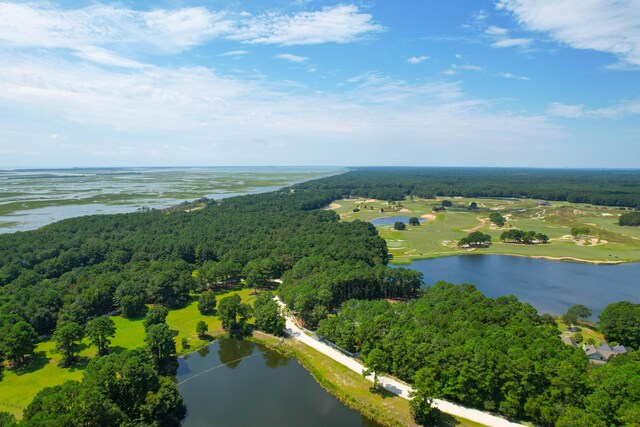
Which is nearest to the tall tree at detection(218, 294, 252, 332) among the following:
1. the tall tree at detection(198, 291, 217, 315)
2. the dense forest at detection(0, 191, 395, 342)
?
the tall tree at detection(198, 291, 217, 315)

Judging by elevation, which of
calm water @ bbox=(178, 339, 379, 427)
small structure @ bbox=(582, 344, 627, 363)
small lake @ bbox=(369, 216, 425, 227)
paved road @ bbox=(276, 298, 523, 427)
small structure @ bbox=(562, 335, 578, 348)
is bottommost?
calm water @ bbox=(178, 339, 379, 427)

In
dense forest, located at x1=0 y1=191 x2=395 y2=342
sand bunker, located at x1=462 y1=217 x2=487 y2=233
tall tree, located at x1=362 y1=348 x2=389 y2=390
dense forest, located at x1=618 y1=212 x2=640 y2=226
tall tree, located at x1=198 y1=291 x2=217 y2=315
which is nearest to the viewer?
tall tree, located at x1=362 y1=348 x2=389 y2=390

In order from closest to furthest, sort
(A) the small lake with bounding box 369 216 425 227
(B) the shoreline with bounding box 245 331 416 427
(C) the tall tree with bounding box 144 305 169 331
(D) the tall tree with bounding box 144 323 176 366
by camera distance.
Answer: (B) the shoreline with bounding box 245 331 416 427, (D) the tall tree with bounding box 144 323 176 366, (C) the tall tree with bounding box 144 305 169 331, (A) the small lake with bounding box 369 216 425 227

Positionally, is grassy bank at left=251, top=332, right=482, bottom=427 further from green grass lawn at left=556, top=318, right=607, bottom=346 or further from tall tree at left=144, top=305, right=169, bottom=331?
green grass lawn at left=556, top=318, right=607, bottom=346

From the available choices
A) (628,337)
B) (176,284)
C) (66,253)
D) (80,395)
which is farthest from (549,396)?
(66,253)

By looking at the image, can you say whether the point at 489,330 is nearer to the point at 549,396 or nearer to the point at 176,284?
the point at 549,396

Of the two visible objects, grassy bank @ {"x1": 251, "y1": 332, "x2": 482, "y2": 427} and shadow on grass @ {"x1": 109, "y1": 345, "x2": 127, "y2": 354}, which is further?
shadow on grass @ {"x1": 109, "y1": 345, "x2": 127, "y2": 354}
